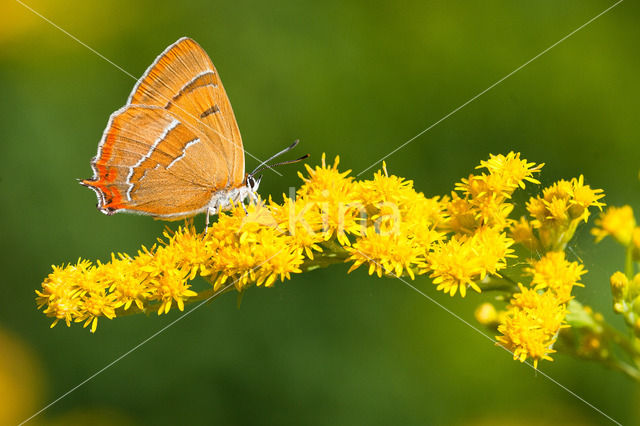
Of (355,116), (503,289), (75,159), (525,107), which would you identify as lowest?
(75,159)

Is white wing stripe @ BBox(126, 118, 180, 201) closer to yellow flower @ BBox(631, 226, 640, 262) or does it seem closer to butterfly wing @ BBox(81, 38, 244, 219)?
butterfly wing @ BBox(81, 38, 244, 219)

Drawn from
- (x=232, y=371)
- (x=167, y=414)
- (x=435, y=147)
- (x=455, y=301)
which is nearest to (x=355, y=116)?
(x=435, y=147)

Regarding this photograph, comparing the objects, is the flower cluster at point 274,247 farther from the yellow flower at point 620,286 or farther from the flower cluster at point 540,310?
the yellow flower at point 620,286

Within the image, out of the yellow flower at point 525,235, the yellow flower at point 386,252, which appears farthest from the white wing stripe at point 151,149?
the yellow flower at point 525,235

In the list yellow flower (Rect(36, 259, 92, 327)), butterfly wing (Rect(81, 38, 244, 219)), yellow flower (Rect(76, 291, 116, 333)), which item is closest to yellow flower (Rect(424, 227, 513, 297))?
butterfly wing (Rect(81, 38, 244, 219))

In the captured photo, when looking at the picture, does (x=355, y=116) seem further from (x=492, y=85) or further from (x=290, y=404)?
(x=290, y=404)
